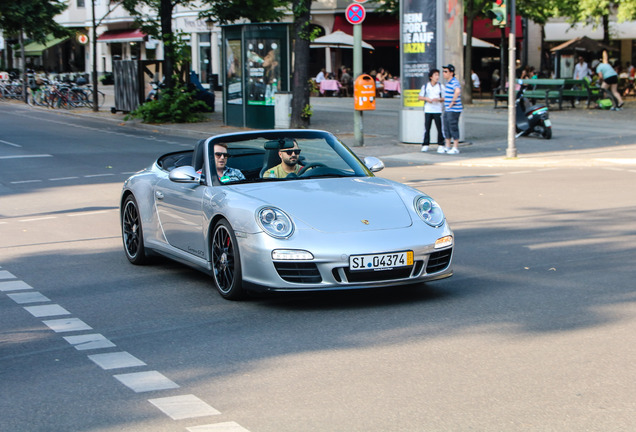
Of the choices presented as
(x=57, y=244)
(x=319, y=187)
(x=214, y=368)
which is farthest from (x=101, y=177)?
(x=214, y=368)

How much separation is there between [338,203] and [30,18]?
39879 mm

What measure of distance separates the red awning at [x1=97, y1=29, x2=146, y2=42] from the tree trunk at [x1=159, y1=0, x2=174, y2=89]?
3467 cm

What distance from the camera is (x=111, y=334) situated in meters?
6.60

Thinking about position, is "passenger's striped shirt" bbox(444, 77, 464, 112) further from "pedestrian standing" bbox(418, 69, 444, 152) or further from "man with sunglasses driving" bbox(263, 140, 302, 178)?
"man with sunglasses driving" bbox(263, 140, 302, 178)

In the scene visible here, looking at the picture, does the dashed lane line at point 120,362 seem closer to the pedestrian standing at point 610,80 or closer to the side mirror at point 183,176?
the side mirror at point 183,176

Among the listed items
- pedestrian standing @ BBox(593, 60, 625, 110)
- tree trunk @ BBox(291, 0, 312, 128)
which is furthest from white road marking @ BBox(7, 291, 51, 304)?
pedestrian standing @ BBox(593, 60, 625, 110)

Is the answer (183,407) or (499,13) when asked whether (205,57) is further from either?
(183,407)

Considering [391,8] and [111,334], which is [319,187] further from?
[391,8]

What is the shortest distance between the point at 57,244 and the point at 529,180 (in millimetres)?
8330

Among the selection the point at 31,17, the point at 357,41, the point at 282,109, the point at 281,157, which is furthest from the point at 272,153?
the point at 31,17

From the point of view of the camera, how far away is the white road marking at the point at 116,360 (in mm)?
5762

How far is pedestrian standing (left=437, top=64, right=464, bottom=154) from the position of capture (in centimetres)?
2078

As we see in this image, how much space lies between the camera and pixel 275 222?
23.2 ft

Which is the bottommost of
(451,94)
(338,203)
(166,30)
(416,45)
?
(338,203)
